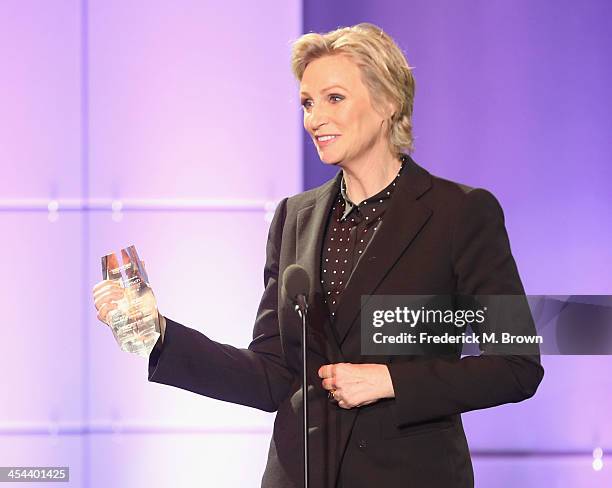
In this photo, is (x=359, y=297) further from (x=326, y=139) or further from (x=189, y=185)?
Answer: (x=189, y=185)

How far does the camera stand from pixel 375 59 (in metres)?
1.79

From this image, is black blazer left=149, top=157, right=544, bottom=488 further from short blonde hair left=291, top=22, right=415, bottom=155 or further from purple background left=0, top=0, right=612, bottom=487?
purple background left=0, top=0, right=612, bottom=487

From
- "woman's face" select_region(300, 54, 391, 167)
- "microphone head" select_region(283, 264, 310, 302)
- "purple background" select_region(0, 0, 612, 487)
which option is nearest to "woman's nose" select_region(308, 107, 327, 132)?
"woman's face" select_region(300, 54, 391, 167)

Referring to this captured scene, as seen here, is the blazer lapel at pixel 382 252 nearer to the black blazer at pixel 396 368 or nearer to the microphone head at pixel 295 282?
the black blazer at pixel 396 368

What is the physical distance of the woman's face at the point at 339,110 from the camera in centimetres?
178

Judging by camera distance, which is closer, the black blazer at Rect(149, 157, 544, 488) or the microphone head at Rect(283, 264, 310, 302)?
the microphone head at Rect(283, 264, 310, 302)

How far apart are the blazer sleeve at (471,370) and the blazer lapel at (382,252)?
0.08 metres

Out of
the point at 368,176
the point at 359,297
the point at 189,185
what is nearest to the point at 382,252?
the point at 359,297

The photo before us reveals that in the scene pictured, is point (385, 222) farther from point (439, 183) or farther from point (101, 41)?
point (101, 41)

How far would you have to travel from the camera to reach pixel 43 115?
2670 millimetres

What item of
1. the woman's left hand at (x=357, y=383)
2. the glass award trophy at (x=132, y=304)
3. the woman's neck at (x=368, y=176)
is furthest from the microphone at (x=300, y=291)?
the woman's neck at (x=368, y=176)

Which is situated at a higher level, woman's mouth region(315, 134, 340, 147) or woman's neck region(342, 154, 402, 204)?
woman's mouth region(315, 134, 340, 147)

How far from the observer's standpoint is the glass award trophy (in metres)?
1.63

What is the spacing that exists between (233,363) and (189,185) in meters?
0.95
